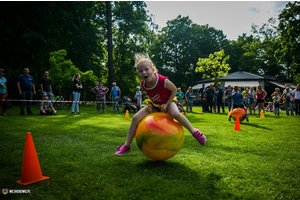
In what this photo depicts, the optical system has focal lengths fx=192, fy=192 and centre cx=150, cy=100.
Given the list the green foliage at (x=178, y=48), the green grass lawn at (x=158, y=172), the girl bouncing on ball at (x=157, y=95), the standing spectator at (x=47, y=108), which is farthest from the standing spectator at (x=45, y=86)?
the green foliage at (x=178, y=48)

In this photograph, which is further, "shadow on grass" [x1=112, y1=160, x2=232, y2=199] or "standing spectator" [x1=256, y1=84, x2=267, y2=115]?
"standing spectator" [x1=256, y1=84, x2=267, y2=115]

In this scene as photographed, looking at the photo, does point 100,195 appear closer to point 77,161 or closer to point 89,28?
point 77,161

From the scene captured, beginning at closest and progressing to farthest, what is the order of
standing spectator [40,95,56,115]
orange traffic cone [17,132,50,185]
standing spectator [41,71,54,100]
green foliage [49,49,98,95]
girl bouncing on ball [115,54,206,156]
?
orange traffic cone [17,132,50,185] → girl bouncing on ball [115,54,206,156] → standing spectator [41,71,54,100] → standing spectator [40,95,56,115] → green foliage [49,49,98,95]

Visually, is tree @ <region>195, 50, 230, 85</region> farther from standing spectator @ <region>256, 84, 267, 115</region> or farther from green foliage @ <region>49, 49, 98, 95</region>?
green foliage @ <region>49, 49, 98, 95</region>

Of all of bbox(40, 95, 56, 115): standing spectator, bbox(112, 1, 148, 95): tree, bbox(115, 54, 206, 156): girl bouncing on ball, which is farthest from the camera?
bbox(112, 1, 148, 95): tree

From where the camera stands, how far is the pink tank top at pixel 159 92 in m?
4.17

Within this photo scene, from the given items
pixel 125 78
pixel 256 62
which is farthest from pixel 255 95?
pixel 256 62

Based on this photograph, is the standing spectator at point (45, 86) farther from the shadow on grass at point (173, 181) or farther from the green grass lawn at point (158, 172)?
the shadow on grass at point (173, 181)

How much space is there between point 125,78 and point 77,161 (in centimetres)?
4058

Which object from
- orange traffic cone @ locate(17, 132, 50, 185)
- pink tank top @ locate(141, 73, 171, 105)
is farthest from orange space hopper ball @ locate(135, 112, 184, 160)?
orange traffic cone @ locate(17, 132, 50, 185)

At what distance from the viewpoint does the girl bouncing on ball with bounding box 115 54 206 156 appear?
13.4 feet

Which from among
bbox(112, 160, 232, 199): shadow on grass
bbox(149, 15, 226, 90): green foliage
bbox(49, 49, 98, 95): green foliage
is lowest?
bbox(112, 160, 232, 199): shadow on grass

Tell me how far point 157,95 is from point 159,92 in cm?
9

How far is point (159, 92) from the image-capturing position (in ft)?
13.8
